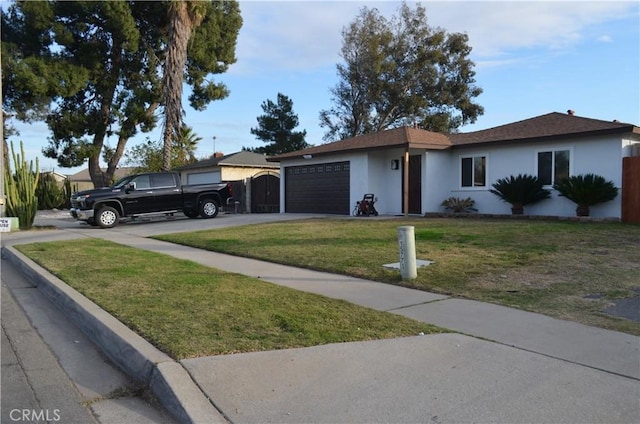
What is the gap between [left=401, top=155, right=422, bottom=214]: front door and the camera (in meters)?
20.5

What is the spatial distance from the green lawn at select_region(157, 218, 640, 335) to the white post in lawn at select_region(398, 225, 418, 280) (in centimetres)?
16

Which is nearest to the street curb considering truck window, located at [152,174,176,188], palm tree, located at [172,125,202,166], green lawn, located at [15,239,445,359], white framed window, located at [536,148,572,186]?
green lawn, located at [15,239,445,359]

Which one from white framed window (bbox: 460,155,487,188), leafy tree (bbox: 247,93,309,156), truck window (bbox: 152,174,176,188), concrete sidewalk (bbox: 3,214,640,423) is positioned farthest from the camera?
leafy tree (bbox: 247,93,309,156)

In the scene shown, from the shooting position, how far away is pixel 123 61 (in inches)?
1307

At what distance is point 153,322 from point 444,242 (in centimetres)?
770

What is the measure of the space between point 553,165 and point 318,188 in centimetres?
991

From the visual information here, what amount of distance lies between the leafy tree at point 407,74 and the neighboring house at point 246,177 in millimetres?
11016

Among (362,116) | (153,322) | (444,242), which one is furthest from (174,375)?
(362,116)

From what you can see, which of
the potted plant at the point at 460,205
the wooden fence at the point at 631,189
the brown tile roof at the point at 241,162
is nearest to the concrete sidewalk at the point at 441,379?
the wooden fence at the point at 631,189

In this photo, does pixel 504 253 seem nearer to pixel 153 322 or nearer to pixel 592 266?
pixel 592 266

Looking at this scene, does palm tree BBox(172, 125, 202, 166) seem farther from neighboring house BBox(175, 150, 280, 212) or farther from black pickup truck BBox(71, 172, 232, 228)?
black pickup truck BBox(71, 172, 232, 228)

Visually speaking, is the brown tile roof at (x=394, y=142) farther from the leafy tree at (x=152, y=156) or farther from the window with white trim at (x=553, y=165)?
the leafy tree at (x=152, y=156)

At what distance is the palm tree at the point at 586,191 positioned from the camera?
1549 centimetres

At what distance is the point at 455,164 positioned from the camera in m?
20.5
